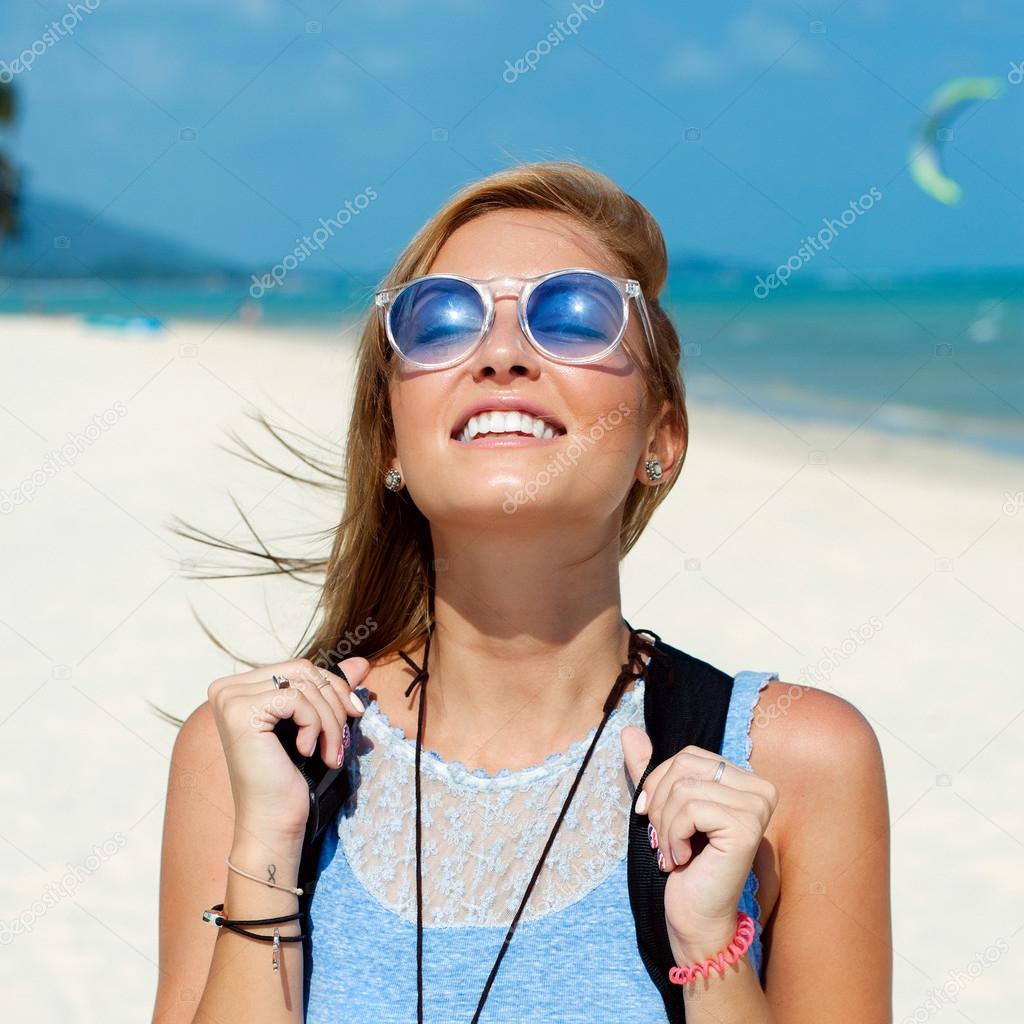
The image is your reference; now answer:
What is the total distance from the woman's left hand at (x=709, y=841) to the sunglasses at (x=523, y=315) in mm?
891

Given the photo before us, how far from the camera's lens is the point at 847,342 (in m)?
33.6

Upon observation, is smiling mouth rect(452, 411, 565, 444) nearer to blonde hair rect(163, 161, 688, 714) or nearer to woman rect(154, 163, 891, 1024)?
woman rect(154, 163, 891, 1024)

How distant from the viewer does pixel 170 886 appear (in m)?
2.58

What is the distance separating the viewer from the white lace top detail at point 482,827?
2375mm

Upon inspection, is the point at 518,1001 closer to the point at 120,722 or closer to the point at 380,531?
the point at 380,531

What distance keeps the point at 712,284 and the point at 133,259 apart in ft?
221

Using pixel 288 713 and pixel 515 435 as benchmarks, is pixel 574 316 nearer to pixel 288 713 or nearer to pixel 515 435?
pixel 515 435

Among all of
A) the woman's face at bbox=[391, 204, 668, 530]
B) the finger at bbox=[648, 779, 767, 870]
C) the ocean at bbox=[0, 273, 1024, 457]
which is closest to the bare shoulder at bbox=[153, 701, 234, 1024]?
the woman's face at bbox=[391, 204, 668, 530]

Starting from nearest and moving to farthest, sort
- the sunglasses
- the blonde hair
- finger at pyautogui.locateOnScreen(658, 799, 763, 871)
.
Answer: finger at pyautogui.locateOnScreen(658, 799, 763, 871) < the sunglasses < the blonde hair

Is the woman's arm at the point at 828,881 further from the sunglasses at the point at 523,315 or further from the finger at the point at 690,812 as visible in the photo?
the sunglasses at the point at 523,315

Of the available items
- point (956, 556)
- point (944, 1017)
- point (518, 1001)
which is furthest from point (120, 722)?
point (956, 556)

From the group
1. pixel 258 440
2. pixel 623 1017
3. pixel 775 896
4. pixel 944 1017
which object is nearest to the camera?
pixel 623 1017

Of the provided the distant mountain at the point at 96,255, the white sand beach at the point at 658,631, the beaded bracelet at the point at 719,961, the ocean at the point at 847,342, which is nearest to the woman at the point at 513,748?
the beaded bracelet at the point at 719,961

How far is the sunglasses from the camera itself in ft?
8.38
